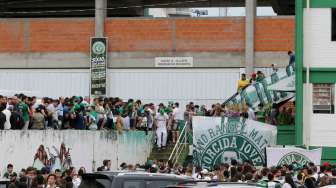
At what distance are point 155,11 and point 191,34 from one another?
35.0 meters

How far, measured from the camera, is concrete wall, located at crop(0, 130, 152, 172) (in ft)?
107

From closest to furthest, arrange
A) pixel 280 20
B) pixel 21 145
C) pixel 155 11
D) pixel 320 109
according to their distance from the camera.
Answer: pixel 21 145, pixel 320 109, pixel 280 20, pixel 155 11

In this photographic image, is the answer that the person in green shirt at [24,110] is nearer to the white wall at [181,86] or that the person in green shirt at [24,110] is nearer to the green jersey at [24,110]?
the green jersey at [24,110]

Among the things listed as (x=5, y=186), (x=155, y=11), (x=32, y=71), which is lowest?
(x=5, y=186)

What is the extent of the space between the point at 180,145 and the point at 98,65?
14.2 meters

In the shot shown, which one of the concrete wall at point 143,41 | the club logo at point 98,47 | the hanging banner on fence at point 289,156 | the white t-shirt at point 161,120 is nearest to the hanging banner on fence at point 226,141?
the white t-shirt at point 161,120

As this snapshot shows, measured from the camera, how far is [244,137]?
3712 cm

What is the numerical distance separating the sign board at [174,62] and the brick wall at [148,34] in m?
0.58

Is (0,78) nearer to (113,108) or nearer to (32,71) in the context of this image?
(32,71)

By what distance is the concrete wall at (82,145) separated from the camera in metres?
32.5

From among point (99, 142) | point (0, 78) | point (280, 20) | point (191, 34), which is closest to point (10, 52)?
point (0, 78)

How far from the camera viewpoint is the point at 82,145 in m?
36.3

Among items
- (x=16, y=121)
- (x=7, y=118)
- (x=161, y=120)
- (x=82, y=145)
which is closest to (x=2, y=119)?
(x=7, y=118)

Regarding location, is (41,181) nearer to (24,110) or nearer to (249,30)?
(24,110)
